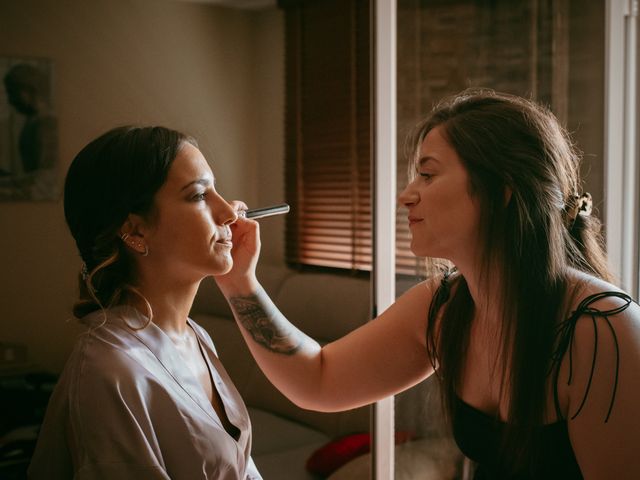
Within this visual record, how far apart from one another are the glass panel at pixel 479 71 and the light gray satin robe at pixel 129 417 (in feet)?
2.55

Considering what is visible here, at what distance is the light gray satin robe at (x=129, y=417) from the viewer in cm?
93

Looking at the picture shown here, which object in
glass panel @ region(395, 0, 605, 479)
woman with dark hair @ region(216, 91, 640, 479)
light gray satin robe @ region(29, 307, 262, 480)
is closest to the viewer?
light gray satin robe @ region(29, 307, 262, 480)

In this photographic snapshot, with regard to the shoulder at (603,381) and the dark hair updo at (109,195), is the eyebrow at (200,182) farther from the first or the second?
the shoulder at (603,381)

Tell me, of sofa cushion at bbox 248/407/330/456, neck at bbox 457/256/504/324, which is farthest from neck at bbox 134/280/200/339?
neck at bbox 457/256/504/324

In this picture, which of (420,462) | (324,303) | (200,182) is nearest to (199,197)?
(200,182)

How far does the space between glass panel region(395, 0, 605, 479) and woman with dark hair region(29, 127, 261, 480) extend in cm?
69

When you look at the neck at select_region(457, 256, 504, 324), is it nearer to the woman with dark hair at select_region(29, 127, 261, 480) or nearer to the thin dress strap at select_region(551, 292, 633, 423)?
the thin dress strap at select_region(551, 292, 633, 423)

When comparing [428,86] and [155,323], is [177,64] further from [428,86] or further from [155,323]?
[428,86]

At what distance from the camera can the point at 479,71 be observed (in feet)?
6.55

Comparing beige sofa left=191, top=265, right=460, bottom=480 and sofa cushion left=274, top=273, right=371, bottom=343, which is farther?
sofa cushion left=274, top=273, right=371, bottom=343

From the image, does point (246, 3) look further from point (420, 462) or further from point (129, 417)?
point (420, 462)

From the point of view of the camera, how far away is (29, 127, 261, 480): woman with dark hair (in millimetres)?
943

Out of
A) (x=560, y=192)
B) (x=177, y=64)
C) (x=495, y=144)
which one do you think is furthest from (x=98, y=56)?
(x=560, y=192)

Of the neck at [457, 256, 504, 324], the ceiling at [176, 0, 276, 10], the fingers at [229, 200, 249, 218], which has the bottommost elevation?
the neck at [457, 256, 504, 324]
